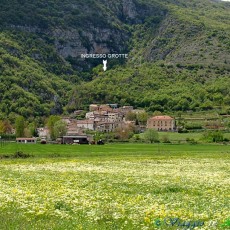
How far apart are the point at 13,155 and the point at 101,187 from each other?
141 ft

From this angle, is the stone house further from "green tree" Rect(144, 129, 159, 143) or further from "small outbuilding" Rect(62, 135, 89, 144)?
"small outbuilding" Rect(62, 135, 89, 144)

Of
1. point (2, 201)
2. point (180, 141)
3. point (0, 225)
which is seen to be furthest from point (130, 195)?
point (180, 141)

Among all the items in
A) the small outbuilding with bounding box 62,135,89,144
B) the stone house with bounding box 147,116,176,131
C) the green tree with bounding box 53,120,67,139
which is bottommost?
the small outbuilding with bounding box 62,135,89,144

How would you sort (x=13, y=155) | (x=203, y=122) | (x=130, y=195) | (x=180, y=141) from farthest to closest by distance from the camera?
(x=203, y=122), (x=180, y=141), (x=13, y=155), (x=130, y=195)

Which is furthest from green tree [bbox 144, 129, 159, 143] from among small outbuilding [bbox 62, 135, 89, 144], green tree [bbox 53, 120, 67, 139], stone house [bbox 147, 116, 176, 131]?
stone house [bbox 147, 116, 176, 131]

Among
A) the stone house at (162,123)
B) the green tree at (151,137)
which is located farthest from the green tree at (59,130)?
the stone house at (162,123)

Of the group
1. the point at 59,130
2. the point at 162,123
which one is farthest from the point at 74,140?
the point at 162,123

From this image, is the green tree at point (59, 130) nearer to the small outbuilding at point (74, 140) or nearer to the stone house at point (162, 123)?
the small outbuilding at point (74, 140)

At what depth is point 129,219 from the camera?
1673 cm

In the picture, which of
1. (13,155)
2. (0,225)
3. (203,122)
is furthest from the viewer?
(203,122)

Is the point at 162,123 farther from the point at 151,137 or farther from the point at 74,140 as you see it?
the point at 74,140

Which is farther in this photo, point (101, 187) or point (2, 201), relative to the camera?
point (101, 187)

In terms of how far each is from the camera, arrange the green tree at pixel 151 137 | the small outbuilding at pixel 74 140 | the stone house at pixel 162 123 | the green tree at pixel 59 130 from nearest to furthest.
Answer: the green tree at pixel 151 137, the small outbuilding at pixel 74 140, the green tree at pixel 59 130, the stone house at pixel 162 123

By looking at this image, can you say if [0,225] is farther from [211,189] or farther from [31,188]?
[211,189]
